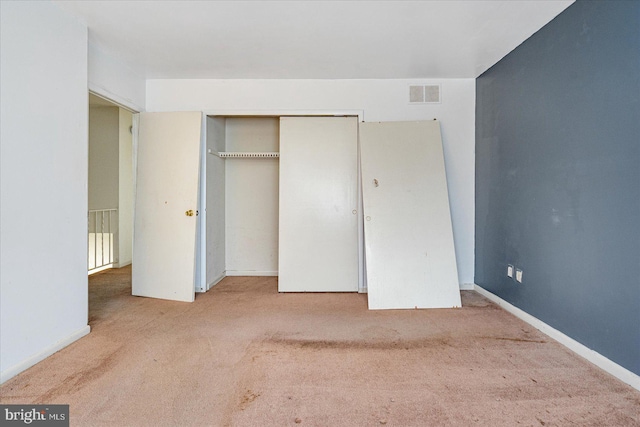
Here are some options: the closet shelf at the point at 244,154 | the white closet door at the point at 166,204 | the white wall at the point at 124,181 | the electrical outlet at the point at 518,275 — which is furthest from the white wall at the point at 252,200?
the electrical outlet at the point at 518,275

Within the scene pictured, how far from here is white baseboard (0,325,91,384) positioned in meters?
1.85

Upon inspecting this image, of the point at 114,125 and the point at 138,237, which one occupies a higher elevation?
the point at 114,125

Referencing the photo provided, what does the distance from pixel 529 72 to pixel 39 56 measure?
12.0 ft

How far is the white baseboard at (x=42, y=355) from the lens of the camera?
185 cm

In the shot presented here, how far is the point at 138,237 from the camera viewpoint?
3477 mm

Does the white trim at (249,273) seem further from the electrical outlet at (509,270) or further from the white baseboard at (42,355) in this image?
the electrical outlet at (509,270)

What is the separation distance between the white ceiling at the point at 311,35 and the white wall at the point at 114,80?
0.08 m

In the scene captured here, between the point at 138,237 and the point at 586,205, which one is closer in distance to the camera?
the point at 586,205

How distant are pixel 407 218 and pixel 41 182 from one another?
3035 millimetres

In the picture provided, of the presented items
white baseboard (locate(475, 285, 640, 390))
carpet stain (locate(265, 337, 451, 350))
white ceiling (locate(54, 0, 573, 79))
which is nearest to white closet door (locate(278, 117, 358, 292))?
white ceiling (locate(54, 0, 573, 79))

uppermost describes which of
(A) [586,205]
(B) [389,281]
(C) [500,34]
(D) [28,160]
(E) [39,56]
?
(C) [500,34]

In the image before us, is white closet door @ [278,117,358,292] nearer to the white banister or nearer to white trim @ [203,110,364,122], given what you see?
white trim @ [203,110,364,122]

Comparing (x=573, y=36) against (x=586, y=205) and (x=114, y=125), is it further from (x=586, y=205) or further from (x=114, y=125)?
(x=114, y=125)

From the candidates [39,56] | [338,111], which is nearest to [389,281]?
[338,111]
